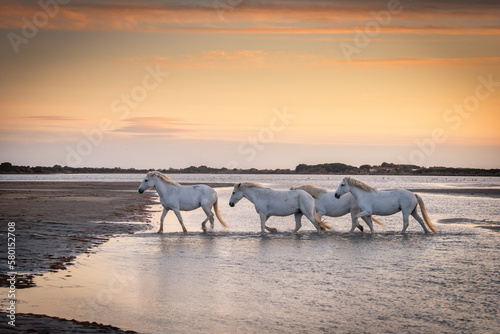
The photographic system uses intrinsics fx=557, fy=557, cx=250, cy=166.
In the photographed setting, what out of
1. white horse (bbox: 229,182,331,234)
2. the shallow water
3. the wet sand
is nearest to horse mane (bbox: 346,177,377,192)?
white horse (bbox: 229,182,331,234)

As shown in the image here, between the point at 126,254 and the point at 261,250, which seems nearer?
the point at 126,254

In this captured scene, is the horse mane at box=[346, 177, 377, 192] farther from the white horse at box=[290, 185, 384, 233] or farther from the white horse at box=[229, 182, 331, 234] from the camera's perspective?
the white horse at box=[229, 182, 331, 234]

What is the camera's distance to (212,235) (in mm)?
15078

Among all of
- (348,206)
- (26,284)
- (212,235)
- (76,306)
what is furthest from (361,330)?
(348,206)

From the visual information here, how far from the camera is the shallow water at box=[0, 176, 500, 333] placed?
6.62 m

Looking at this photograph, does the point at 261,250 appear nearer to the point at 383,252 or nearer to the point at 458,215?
the point at 383,252

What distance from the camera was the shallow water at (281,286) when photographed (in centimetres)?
662

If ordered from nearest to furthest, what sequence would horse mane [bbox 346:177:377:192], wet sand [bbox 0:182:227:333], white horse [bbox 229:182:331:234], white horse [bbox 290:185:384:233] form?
wet sand [bbox 0:182:227:333], white horse [bbox 229:182:331:234], horse mane [bbox 346:177:377:192], white horse [bbox 290:185:384:233]

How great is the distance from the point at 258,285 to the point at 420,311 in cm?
252

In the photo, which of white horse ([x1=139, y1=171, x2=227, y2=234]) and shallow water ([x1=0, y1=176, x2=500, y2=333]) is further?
white horse ([x1=139, y1=171, x2=227, y2=234])

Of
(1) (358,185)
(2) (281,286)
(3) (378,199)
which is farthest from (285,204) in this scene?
(2) (281,286)

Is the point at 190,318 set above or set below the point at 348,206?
below

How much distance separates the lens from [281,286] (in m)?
8.52

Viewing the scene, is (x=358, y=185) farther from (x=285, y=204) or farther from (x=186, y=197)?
(x=186, y=197)
